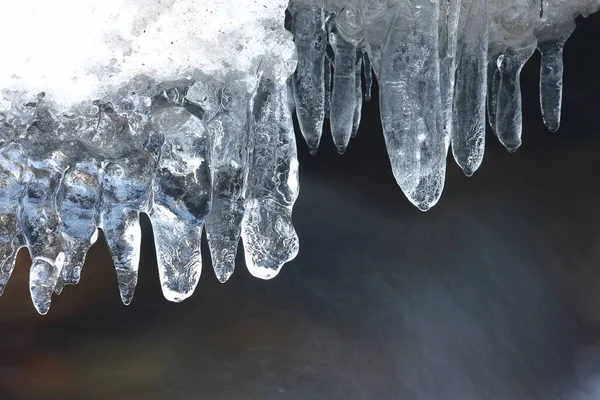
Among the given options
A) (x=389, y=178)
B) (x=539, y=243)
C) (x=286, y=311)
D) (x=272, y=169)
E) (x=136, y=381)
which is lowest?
(x=136, y=381)

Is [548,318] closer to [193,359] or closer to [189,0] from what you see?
[193,359]

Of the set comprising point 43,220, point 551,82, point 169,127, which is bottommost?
point 43,220

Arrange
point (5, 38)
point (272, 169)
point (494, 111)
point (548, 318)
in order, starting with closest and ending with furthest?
1. point (5, 38)
2. point (272, 169)
3. point (494, 111)
4. point (548, 318)

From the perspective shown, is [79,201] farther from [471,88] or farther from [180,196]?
[471,88]

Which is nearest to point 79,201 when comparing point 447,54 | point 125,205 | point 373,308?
point 125,205

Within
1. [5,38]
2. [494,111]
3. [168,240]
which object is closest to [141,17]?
[5,38]

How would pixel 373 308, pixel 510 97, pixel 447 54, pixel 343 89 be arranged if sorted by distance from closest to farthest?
pixel 447 54
pixel 343 89
pixel 510 97
pixel 373 308

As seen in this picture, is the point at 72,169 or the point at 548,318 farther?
the point at 548,318

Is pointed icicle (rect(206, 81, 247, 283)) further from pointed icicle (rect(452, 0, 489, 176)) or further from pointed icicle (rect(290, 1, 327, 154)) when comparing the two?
pointed icicle (rect(452, 0, 489, 176))
